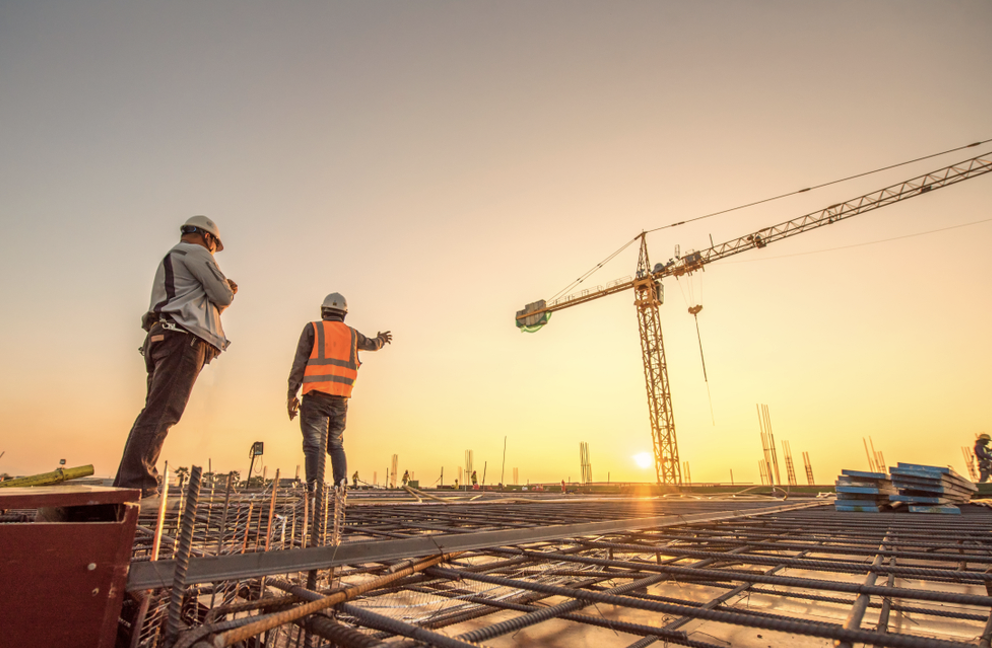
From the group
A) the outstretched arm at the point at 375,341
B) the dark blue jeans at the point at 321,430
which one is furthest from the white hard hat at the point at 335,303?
the dark blue jeans at the point at 321,430

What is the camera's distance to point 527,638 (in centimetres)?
132

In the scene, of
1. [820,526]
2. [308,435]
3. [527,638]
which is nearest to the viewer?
[527,638]

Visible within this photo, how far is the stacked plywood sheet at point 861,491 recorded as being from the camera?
5836mm

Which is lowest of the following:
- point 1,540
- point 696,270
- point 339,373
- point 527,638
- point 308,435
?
point 527,638

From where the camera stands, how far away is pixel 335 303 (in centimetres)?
499

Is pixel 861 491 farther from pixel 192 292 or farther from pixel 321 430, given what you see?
pixel 192 292

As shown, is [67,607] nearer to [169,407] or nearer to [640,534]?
[169,407]

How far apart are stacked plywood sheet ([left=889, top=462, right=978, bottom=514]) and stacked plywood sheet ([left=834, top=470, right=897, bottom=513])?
153 millimetres

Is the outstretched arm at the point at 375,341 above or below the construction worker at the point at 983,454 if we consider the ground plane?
above

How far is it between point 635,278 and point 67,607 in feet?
119

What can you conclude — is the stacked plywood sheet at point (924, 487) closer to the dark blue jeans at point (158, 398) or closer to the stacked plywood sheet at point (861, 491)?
the stacked plywood sheet at point (861, 491)

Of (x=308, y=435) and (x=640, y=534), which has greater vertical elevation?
(x=308, y=435)

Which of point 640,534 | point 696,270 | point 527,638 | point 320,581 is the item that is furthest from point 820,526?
point 696,270

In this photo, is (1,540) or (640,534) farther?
(640,534)
